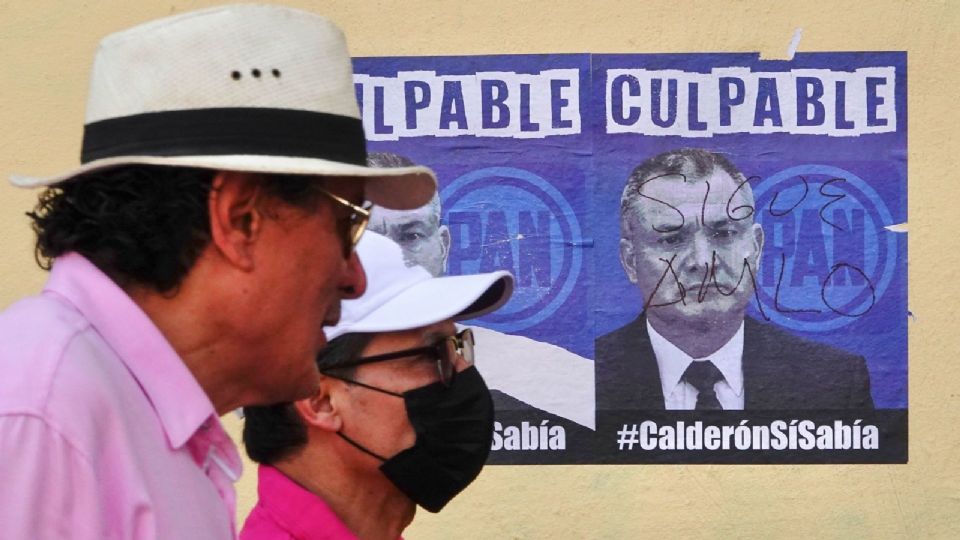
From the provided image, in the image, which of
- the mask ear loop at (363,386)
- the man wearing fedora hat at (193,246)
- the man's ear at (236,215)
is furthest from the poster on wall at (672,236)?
the man's ear at (236,215)

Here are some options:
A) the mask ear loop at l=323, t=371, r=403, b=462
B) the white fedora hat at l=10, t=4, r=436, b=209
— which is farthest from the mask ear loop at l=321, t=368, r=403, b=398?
the white fedora hat at l=10, t=4, r=436, b=209

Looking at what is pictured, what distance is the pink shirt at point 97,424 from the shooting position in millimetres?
1482

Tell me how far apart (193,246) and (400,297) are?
1.38 metres

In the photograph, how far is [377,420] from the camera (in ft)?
10.1

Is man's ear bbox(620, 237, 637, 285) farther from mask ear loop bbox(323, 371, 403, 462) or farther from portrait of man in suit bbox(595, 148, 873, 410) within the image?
mask ear loop bbox(323, 371, 403, 462)

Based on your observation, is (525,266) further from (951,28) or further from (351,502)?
(351,502)

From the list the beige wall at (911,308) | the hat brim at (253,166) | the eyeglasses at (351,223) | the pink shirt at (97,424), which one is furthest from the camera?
the beige wall at (911,308)

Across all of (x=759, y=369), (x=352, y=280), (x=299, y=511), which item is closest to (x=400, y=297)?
(x=299, y=511)

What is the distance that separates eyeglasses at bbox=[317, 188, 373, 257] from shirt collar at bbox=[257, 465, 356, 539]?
42.4 inches

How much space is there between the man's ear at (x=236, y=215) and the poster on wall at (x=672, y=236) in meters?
3.08

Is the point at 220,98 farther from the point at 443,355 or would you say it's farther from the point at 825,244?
the point at 825,244

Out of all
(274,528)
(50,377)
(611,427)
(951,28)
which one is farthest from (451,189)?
(50,377)

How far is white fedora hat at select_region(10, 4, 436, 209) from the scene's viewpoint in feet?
5.73

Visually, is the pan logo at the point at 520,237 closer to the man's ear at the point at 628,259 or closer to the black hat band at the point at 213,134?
the man's ear at the point at 628,259
